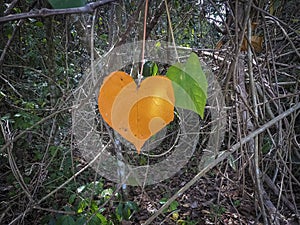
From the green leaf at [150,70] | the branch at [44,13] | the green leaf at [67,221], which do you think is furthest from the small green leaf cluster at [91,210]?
the branch at [44,13]

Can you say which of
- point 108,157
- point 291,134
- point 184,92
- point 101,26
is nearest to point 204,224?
point 108,157

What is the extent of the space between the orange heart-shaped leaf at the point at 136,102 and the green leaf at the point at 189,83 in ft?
0.06

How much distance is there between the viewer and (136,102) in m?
0.47

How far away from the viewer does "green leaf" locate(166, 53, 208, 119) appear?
18.9 inches

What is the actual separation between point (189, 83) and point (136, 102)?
8cm

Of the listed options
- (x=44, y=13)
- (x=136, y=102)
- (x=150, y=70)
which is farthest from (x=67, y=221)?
(x=44, y=13)

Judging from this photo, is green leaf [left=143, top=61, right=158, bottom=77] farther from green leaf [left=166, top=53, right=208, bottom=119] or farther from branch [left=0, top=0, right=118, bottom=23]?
branch [left=0, top=0, right=118, bottom=23]

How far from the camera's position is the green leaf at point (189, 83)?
48 cm

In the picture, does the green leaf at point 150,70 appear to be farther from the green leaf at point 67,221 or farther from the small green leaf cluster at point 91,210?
the green leaf at point 67,221

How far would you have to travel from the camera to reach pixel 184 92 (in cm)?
48

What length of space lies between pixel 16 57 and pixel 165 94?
3.79 feet

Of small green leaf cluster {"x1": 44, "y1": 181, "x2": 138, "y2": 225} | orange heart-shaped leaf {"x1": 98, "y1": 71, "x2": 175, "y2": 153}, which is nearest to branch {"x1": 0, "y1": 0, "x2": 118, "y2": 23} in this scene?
orange heart-shaped leaf {"x1": 98, "y1": 71, "x2": 175, "y2": 153}

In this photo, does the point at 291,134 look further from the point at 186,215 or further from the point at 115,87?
the point at 186,215

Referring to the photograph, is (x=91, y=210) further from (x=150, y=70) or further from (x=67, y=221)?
(x=150, y=70)
